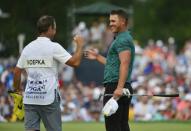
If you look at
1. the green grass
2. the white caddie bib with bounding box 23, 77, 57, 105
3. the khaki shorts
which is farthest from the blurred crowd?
the white caddie bib with bounding box 23, 77, 57, 105

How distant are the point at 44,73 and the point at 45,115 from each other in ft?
1.70

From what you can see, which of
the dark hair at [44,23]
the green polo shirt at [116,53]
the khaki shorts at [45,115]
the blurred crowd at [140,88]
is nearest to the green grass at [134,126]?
the blurred crowd at [140,88]

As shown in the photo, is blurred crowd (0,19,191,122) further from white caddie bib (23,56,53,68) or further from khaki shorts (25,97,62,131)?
white caddie bib (23,56,53,68)

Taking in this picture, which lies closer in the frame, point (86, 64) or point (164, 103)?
point (164, 103)

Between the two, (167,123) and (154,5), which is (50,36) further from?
(154,5)

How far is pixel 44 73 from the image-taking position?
1014cm

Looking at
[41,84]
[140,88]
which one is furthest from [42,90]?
[140,88]

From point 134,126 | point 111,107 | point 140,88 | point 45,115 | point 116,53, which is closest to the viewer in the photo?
point 111,107

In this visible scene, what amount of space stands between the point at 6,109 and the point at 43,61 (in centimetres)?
1002

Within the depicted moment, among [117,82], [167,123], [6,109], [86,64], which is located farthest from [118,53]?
[86,64]

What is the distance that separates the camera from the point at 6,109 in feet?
65.6

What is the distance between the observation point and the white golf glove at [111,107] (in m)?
10.0

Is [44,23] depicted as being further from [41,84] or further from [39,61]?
[41,84]

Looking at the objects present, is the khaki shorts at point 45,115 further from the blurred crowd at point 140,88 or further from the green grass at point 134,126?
the blurred crowd at point 140,88
